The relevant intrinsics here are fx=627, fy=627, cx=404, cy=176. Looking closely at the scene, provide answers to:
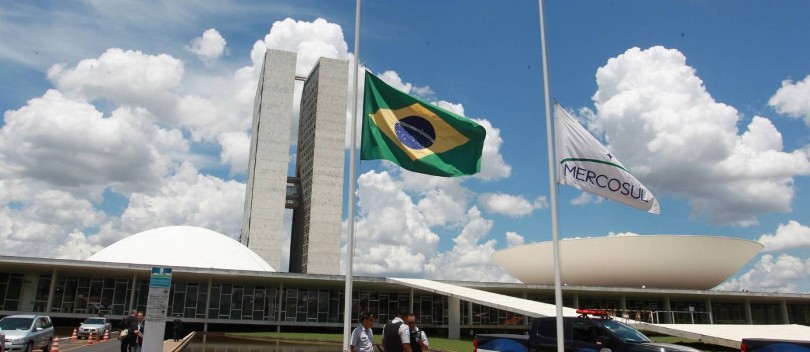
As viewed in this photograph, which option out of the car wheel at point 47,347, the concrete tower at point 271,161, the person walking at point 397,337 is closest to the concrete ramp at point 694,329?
the person walking at point 397,337

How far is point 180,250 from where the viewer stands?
46.1 meters

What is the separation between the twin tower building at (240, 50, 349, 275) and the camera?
7656 cm

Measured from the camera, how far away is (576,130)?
39.4ft

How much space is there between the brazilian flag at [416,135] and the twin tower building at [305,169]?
65895 millimetres

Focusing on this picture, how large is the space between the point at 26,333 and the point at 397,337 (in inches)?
576

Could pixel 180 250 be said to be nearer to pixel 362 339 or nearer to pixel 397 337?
pixel 362 339

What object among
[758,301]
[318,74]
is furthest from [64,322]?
[758,301]

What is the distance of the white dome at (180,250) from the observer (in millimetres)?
44719

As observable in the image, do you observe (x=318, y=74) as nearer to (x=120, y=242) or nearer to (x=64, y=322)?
(x=120, y=242)

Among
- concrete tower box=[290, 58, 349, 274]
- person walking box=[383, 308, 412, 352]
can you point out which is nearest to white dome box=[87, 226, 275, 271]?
concrete tower box=[290, 58, 349, 274]

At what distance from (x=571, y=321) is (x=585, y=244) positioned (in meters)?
42.2

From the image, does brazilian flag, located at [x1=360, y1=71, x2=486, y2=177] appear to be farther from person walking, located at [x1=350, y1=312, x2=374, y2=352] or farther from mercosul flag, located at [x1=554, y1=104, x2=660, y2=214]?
person walking, located at [x1=350, y1=312, x2=374, y2=352]

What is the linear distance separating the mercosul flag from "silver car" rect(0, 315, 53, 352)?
1527cm

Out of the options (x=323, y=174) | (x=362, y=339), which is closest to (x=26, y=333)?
(x=362, y=339)
